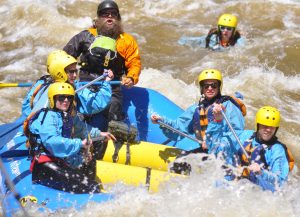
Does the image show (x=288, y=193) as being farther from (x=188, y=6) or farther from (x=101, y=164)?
(x=188, y=6)

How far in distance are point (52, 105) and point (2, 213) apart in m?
1.01

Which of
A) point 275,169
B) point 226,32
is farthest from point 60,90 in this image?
point 226,32

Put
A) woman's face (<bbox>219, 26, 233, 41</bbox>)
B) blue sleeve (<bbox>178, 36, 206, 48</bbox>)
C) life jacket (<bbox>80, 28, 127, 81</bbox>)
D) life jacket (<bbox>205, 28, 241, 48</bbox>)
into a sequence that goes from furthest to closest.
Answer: blue sleeve (<bbox>178, 36, 206, 48</bbox>) → life jacket (<bbox>205, 28, 241, 48</bbox>) → woman's face (<bbox>219, 26, 233, 41</bbox>) → life jacket (<bbox>80, 28, 127, 81</bbox>)

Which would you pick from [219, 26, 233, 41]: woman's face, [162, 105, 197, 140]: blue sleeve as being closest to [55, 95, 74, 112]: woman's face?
[162, 105, 197, 140]: blue sleeve

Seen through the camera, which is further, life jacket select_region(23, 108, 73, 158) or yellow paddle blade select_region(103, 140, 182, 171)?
yellow paddle blade select_region(103, 140, 182, 171)

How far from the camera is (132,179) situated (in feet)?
15.0

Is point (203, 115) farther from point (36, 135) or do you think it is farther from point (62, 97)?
point (36, 135)

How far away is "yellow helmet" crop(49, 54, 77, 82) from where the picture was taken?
4.74 meters

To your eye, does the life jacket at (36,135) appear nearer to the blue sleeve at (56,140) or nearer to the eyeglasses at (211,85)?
the blue sleeve at (56,140)

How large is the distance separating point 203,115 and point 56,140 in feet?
4.20

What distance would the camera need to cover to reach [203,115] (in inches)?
188

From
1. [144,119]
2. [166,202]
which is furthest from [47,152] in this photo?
[144,119]

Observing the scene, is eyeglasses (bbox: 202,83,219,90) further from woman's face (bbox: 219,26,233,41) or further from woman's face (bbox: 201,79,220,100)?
woman's face (bbox: 219,26,233,41)

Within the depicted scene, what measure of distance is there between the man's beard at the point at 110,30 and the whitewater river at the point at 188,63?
1548 millimetres
